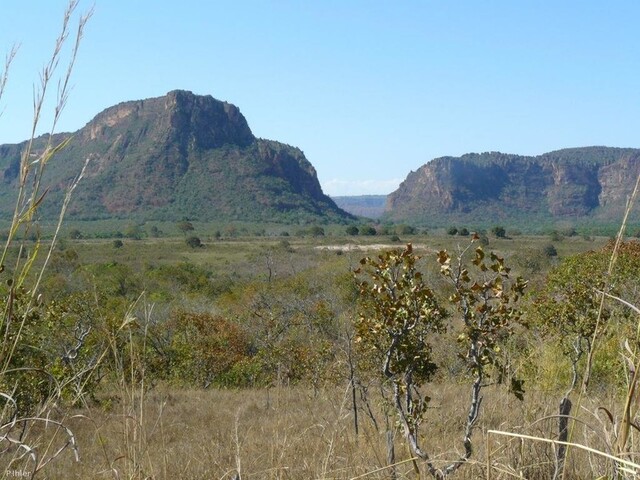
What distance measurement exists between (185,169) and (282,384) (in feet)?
351

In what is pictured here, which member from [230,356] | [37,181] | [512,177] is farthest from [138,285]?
[512,177]

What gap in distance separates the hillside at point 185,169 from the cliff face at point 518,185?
139 feet

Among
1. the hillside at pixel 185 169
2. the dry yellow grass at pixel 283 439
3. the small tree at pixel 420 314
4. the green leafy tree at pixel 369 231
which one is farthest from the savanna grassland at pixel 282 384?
the hillside at pixel 185 169

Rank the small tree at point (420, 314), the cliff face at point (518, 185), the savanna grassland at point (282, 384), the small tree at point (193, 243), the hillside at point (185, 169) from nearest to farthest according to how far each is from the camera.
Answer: the savanna grassland at point (282, 384) < the small tree at point (420, 314) < the small tree at point (193, 243) < the hillside at point (185, 169) < the cliff face at point (518, 185)

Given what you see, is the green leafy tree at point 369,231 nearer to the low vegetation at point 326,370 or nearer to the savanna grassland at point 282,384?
the low vegetation at point 326,370

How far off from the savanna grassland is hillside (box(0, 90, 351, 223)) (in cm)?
8088

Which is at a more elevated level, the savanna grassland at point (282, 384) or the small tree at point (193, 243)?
the savanna grassland at point (282, 384)

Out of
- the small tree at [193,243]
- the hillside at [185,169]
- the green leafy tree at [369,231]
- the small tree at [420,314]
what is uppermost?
the hillside at [185,169]

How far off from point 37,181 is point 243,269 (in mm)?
40634

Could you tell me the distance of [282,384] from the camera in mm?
10742

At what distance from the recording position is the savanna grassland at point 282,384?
2.15m

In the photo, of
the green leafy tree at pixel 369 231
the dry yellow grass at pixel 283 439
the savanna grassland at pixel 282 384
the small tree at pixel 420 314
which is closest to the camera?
the dry yellow grass at pixel 283 439

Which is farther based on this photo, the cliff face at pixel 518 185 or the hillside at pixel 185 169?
the cliff face at pixel 518 185

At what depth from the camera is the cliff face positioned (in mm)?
154125
